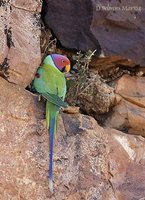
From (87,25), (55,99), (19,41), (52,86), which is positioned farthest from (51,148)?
(87,25)

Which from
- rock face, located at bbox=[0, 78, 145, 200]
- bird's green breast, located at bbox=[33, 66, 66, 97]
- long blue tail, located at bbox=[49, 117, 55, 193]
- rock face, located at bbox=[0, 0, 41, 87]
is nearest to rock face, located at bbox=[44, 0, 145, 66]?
rock face, located at bbox=[0, 0, 41, 87]

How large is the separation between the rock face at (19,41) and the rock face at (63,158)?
0.29 ft

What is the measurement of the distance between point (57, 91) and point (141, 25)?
0.90 meters

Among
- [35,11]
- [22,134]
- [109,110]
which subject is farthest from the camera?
[109,110]

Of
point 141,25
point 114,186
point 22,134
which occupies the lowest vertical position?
point 114,186

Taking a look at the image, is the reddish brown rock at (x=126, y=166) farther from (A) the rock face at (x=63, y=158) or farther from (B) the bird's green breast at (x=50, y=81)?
(B) the bird's green breast at (x=50, y=81)

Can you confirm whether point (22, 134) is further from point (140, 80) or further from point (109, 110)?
point (140, 80)

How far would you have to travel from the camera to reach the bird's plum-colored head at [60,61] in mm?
3129

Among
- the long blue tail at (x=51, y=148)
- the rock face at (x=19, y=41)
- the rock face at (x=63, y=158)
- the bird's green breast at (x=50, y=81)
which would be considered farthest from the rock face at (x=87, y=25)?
the long blue tail at (x=51, y=148)

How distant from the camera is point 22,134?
111 inches

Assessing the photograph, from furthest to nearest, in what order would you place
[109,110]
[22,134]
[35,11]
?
[109,110]
[35,11]
[22,134]

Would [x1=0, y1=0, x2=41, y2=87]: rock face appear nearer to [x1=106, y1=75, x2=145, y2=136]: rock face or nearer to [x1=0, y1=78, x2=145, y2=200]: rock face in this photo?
[x1=0, y1=78, x2=145, y2=200]: rock face

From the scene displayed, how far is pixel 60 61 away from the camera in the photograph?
10.3 ft

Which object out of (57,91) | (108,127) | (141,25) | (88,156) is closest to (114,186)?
(88,156)
